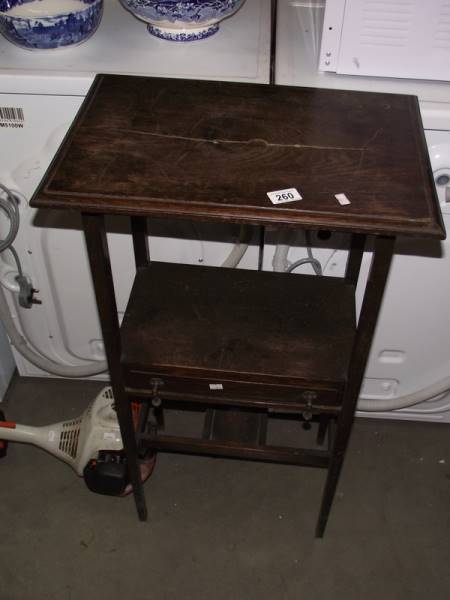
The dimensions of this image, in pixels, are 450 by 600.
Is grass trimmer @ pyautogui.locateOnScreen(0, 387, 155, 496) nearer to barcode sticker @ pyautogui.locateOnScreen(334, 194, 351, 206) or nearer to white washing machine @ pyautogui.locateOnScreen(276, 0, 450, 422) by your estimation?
white washing machine @ pyautogui.locateOnScreen(276, 0, 450, 422)

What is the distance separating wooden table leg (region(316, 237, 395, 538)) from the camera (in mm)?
898

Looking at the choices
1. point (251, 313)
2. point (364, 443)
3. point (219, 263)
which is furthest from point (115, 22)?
point (364, 443)

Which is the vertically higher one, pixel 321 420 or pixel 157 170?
pixel 157 170

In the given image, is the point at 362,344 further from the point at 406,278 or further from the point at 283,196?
the point at 406,278

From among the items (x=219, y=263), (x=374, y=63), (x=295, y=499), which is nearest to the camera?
(x=374, y=63)

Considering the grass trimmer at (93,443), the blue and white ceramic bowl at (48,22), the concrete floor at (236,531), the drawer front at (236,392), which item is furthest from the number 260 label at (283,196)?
the concrete floor at (236,531)

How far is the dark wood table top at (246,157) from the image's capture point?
85 cm

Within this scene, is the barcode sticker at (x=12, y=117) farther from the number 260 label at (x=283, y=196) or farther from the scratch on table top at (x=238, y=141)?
the number 260 label at (x=283, y=196)

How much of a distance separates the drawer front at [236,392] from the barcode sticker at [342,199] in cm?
39

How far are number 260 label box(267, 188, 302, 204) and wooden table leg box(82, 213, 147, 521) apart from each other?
10.1 inches

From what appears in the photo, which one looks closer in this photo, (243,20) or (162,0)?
(162,0)

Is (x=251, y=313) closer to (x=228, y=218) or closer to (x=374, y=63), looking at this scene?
(x=228, y=218)

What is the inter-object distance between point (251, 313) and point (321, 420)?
1.78ft

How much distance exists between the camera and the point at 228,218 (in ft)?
2.79
